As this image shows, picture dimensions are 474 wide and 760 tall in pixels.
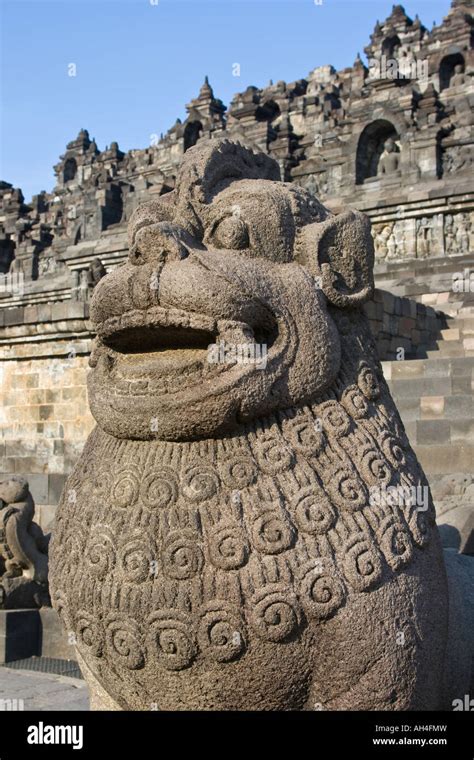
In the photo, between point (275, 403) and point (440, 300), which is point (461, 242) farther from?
point (275, 403)

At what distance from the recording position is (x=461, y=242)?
53.6 feet

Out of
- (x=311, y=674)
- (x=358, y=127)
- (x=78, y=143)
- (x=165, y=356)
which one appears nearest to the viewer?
(x=311, y=674)

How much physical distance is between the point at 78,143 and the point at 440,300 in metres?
40.5

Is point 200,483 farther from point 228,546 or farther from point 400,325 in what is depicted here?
point 400,325

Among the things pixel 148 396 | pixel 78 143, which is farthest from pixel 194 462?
pixel 78 143

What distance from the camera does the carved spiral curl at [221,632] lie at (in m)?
2.76

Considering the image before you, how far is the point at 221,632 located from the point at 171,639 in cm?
17

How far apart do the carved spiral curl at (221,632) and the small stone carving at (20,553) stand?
4.66 meters

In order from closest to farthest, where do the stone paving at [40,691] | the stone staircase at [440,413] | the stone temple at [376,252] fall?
the stone paving at [40,691]
the stone staircase at [440,413]
the stone temple at [376,252]

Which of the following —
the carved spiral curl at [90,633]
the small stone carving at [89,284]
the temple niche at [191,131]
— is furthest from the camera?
the temple niche at [191,131]

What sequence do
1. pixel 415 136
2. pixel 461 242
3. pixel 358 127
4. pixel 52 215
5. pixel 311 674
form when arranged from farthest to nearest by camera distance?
pixel 52 215
pixel 358 127
pixel 415 136
pixel 461 242
pixel 311 674

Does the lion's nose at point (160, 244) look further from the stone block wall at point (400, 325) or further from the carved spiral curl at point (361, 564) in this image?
the stone block wall at point (400, 325)

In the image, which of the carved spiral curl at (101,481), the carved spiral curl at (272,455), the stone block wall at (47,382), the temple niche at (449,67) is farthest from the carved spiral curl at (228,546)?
the temple niche at (449,67)

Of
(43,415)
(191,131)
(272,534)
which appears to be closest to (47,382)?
(43,415)
